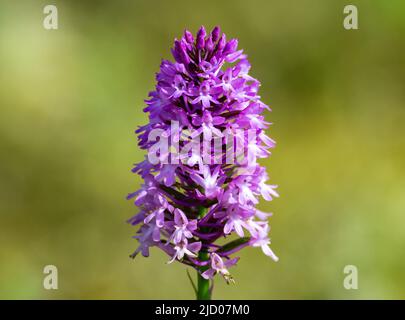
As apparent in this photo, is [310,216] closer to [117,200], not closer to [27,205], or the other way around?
[117,200]

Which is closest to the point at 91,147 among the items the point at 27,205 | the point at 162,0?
the point at 27,205

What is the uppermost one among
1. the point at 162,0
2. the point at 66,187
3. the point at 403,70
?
the point at 162,0

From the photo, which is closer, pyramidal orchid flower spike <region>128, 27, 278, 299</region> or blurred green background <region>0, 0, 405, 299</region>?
pyramidal orchid flower spike <region>128, 27, 278, 299</region>

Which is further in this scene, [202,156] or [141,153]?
[141,153]

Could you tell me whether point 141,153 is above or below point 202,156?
above

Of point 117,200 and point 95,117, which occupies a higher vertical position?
point 95,117
